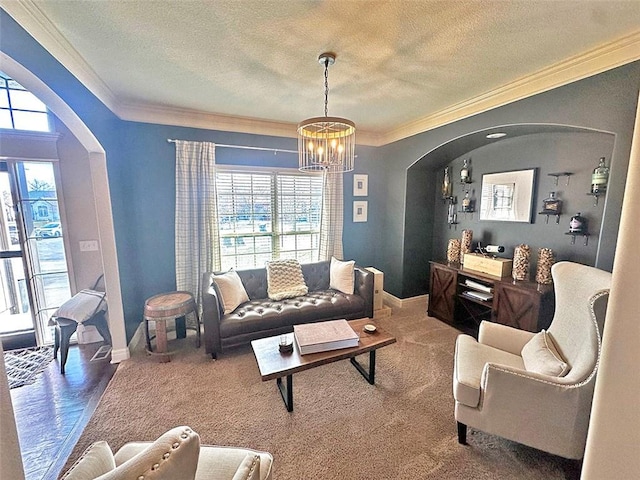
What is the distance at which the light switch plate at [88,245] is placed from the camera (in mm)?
2934

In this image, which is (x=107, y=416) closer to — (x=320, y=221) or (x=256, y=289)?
(x=256, y=289)

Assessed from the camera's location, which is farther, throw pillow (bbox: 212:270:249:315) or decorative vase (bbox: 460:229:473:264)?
decorative vase (bbox: 460:229:473:264)

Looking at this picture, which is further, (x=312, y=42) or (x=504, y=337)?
(x=504, y=337)

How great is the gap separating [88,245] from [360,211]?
11.3ft

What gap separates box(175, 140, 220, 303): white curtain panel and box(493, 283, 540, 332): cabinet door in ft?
10.7

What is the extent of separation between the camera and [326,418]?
6.39 ft

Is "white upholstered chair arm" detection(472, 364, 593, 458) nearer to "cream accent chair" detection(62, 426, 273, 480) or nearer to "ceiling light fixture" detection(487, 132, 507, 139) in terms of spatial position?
"cream accent chair" detection(62, 426, 273, 480)

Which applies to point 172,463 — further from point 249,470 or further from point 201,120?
point 201,120

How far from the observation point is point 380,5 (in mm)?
1472

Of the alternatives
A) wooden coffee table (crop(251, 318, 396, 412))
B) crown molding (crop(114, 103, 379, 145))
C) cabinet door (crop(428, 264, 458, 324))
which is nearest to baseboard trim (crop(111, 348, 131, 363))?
wooden coffee table (crop(251, 318, 396, 412))

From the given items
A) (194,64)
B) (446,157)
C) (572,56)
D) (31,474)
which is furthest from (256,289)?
(572,56)

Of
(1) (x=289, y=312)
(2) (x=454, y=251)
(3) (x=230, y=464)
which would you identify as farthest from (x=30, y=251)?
(2) (x=454, y=251)

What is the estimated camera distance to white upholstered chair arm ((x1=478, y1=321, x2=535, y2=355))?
205 cm

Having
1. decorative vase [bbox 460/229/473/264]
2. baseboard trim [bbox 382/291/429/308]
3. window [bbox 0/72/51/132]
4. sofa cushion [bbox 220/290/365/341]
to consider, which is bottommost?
baseboard trim [bbox 382/291/429/308]
